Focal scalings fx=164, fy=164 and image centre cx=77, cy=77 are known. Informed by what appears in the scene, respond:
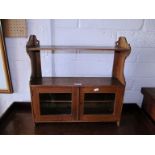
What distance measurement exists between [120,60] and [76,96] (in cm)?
47

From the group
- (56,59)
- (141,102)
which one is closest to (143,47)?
(141,102)

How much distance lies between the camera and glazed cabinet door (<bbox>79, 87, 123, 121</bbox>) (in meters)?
1.26

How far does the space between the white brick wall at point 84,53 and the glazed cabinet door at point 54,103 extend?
0.32 m

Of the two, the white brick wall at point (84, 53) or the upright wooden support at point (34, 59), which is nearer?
the upright wooden support at point (34, 59)

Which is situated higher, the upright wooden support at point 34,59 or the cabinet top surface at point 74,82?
the upright wooden support at point 34,59

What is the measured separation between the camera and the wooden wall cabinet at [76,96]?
4.07ft

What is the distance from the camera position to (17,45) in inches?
57.1

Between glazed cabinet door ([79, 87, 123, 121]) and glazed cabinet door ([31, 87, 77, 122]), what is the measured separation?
8 centimetres

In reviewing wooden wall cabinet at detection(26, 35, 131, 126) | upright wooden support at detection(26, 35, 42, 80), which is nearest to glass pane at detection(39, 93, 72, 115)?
wooden wall cabinet at detection(26, 35, 131, 126)

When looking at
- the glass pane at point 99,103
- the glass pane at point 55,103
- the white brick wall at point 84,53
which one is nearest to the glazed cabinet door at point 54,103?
the glass pane at point 55,103

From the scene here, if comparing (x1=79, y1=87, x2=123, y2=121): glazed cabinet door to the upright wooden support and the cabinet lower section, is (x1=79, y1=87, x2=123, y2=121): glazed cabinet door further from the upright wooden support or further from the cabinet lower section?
the upright wooden support

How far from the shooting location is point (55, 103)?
4.33ft

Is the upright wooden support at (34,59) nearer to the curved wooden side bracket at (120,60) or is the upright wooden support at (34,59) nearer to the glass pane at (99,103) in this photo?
the glass pane at (99,103)
